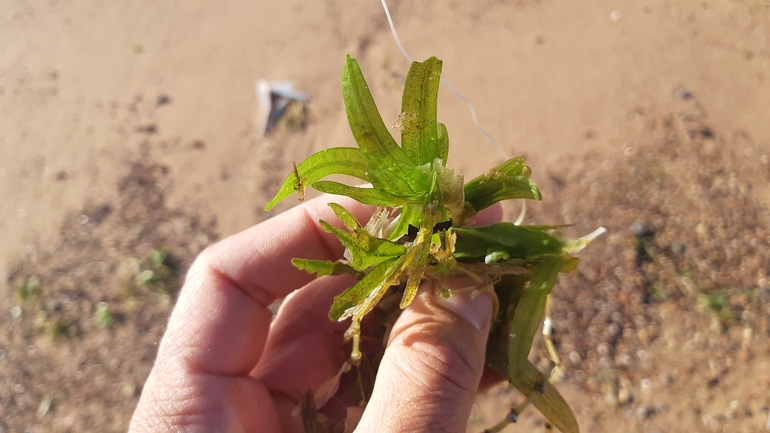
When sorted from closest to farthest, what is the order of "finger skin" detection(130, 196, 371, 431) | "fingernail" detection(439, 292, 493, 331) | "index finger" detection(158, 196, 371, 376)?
"fingernail" detection(439, 292, 493, 331) → "finger skin" detection(130, 196, 371, 431) → "index finger" detection(158, 196, 371, 376)

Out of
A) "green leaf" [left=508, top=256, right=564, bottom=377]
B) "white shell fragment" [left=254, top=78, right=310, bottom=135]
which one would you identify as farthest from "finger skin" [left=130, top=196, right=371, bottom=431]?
"white shell fragment" [left=254, top=78, right=310, bottom=135]

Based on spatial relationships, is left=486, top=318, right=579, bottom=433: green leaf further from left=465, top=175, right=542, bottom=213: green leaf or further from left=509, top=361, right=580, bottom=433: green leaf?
left=465, top=175, right=542, bottom=213: green leaf

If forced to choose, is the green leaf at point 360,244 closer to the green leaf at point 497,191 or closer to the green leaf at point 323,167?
the green leaf at point 323,167

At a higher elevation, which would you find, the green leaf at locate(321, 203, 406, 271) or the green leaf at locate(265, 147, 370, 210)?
the green leaf at locate(265, 147, 370, 210)

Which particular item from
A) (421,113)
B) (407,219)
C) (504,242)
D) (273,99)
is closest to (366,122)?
(421,113)

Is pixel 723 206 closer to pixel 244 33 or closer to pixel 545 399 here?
pixel 545 399

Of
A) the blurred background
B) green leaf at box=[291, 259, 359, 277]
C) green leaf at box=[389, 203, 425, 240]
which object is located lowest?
the blurred background

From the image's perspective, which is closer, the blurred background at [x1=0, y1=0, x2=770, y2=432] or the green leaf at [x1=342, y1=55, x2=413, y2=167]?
the green leaf at [x1=342, y1=55, x2=413, y2=167]
